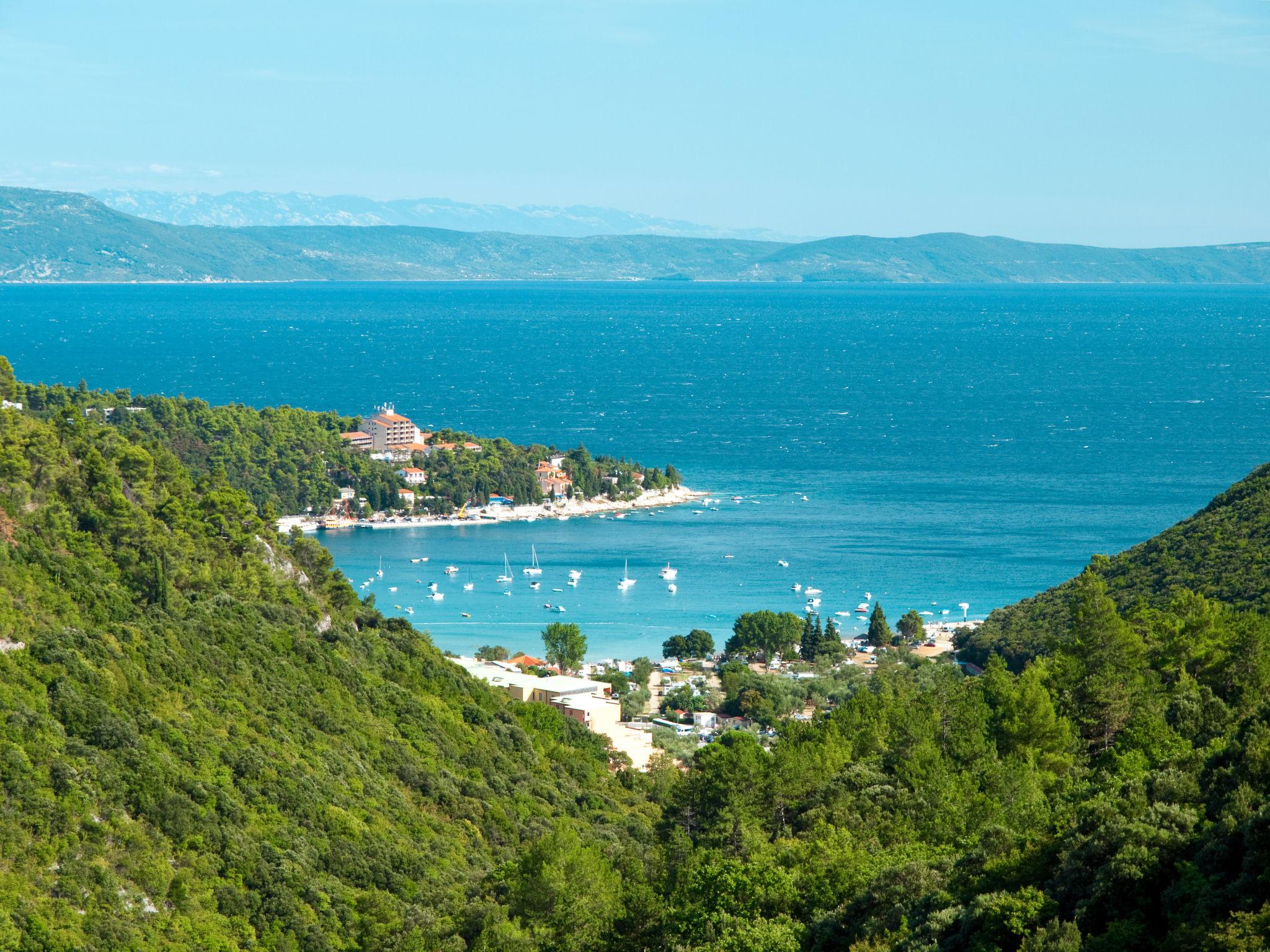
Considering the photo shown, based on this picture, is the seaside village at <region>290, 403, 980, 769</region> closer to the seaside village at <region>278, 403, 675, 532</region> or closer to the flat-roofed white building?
the seaside village at <region>278, 403, 675, 532</region>

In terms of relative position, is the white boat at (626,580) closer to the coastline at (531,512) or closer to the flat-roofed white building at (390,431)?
the coastline at (531,512)

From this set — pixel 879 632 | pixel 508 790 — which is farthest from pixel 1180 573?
pixel 508 790

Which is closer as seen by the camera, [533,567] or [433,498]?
[533,567]

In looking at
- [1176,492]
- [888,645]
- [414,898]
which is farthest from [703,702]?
[1176,492]

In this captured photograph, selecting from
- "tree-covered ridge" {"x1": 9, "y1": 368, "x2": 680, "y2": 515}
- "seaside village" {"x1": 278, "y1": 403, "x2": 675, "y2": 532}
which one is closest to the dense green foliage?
"seaside village" {"x1": 278, "y1": 403, "x2": 675, "y2": 532}

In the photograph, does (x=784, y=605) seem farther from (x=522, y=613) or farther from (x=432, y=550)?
(x=432, y=550)

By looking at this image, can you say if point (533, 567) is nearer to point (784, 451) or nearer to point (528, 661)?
point (528, 661)
